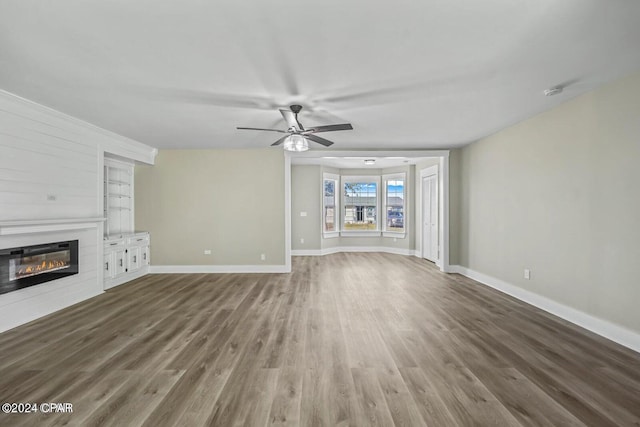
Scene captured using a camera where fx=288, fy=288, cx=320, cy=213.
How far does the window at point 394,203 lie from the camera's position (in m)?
8.94

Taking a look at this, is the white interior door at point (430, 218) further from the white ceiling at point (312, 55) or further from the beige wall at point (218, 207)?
the beige wall at point (218, 207)

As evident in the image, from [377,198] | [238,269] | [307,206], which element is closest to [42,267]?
[238,269]

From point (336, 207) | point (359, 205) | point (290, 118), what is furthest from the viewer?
point (359, 205)

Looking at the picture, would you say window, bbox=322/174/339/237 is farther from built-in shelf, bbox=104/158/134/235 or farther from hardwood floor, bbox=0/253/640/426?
built-in shelf, bbox=104/158/134/235

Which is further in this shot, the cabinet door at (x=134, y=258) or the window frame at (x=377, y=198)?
the window frame at (x=377, y=198)

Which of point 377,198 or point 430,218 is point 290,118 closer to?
point 430,218

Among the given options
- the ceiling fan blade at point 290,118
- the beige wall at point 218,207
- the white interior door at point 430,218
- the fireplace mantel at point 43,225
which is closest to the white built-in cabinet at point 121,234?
the beige wall at point 218,207

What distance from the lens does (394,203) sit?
9.12 m

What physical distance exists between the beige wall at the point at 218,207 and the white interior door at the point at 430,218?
3.97 metres

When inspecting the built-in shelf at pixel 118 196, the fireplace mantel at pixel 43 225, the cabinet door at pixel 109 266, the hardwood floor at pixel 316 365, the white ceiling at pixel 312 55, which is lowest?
the hardwood floor at pixel 316 365

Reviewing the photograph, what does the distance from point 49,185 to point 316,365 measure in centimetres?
416

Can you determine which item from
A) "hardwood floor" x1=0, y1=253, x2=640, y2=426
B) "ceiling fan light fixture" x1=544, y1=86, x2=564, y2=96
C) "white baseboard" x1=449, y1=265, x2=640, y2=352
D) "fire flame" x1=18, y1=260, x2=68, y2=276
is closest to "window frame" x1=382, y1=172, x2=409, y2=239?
"white baseboard" x1=449, y1=265, x2=640, y2=352

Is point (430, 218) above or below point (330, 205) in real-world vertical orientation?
below

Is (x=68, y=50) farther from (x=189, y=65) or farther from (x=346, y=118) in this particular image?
(x=346, y=118)
